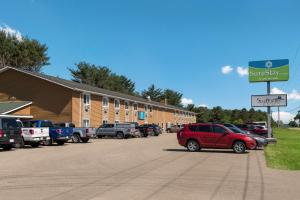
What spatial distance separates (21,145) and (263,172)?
17.7 m

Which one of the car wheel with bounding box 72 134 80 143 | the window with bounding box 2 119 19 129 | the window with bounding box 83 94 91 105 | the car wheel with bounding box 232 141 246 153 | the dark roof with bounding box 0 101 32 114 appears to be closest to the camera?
the car wheel with bounding box 232 141 246 153

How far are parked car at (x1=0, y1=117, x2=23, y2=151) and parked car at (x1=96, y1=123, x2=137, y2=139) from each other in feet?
65.5

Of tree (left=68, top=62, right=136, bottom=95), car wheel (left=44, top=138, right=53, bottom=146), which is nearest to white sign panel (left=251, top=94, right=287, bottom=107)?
car wheel (left=44, top=138, right=53, bottom=146)

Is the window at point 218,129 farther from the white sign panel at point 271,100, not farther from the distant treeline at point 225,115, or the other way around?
the distant treeline at point 225,115

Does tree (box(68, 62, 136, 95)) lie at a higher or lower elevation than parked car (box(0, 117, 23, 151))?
higher

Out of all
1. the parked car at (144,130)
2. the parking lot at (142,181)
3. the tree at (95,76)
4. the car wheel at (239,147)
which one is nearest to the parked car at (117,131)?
the parked car at (144,130)

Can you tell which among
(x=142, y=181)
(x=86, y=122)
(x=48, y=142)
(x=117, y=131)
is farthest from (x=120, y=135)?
(x=142, y=181)

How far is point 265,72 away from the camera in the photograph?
39.1 metres

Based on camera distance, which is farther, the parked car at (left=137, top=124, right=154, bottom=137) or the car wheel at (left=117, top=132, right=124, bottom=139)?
the parked car at (left=137, top=124, right=154, bottom=137)

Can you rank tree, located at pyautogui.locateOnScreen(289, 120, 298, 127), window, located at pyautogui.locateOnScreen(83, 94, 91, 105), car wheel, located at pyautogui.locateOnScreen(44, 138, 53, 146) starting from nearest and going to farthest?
car wheel, located at pyautogui.locateOnScreen(44, 138, 53, 146) → window, located at pyautogui.locateOnScreen(83, 94, 91, 105) → tree, located at pyautogui.locateOnScreen(289, 120, 298, 127)

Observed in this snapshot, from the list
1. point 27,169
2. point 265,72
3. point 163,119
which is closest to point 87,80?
point 163,119

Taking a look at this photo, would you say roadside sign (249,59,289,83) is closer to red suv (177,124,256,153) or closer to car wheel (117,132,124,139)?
car wheel (117,132,124,139)

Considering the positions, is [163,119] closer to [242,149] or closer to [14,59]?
[14,59]

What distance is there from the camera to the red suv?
81.0ft
